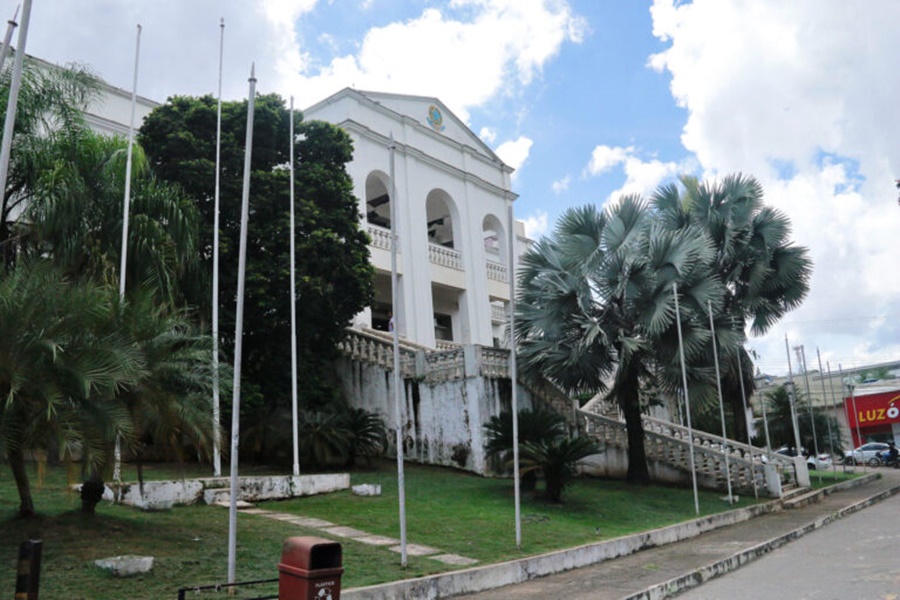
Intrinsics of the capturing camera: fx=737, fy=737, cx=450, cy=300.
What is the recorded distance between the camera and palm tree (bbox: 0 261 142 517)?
7582 mm

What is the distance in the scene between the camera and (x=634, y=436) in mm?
19250

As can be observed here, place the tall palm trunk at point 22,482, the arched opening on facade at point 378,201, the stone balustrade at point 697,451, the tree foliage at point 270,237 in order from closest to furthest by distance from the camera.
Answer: the tall palm trunk at point 22,482
the tree foliage at point 270,237
the stone balustrade at point 697,451
the arched opening on facade at point 378,201

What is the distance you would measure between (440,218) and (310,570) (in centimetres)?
2780

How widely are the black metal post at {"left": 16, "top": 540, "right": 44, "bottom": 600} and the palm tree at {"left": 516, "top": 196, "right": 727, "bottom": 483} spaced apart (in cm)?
1501

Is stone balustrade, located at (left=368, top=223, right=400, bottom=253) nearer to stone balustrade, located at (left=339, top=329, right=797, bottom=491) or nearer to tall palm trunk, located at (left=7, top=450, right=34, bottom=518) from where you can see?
stone balustrade, located at (left=339, top=329, right=797, bottom=491)

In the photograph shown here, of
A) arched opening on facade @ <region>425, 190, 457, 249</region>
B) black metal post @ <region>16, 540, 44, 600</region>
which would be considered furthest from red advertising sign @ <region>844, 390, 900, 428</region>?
black metal post @ <region>16, 540, 44, 600</region>

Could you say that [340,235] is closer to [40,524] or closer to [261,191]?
[261,191]

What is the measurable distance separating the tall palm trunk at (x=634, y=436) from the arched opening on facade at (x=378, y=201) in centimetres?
1316

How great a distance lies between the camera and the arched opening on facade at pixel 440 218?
30.0 m

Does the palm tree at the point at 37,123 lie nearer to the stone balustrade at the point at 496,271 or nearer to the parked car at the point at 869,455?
the stone balustrade at the point at 496,271

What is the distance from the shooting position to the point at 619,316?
19.4m

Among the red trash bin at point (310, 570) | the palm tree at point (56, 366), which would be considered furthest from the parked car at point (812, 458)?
the red trash bin at point (310, 570)

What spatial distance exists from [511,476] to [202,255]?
30.2 feet

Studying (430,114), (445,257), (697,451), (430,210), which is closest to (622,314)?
(697,451)
